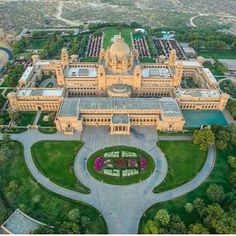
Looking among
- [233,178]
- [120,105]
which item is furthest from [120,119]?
[233,178]

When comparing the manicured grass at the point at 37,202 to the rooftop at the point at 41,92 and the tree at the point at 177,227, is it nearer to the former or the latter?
the tree at the point at 177,227

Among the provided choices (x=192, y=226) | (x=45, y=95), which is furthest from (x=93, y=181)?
(x=45, y=95)

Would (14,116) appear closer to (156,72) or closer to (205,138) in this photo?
(156,72)

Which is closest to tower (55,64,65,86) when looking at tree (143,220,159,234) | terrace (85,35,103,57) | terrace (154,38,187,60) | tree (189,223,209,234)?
terrace (85,35,103,57)

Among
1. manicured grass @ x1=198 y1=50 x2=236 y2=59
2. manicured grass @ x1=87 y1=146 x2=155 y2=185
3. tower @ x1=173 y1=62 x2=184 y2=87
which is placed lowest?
manicured grass @ x1=87 y1=146 x2=155 y2=185

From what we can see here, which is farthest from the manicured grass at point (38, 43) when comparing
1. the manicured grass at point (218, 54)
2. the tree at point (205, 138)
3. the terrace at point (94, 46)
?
the tree at point (205, 138)

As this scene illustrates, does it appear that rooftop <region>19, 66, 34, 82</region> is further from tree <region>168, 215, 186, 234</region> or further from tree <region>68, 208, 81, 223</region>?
tree <region>168, 215, 186, 234</region>
